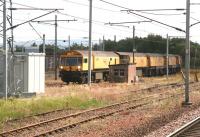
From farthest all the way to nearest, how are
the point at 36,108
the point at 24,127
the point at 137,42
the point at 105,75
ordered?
1. the point at 137,42
2. the point at 105,75
3. the point at 36,108
4. the point at 24,127

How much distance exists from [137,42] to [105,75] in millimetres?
62791

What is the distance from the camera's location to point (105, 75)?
5362 cm

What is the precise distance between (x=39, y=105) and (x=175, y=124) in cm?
823

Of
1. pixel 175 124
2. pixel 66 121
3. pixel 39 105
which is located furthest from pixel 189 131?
pixel 39 105

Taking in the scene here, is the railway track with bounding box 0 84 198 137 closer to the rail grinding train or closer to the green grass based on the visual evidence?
the green grass

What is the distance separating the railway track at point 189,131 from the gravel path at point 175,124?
0.30 metres

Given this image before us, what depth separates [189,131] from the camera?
632 inches

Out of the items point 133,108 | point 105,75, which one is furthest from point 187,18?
point 105,75

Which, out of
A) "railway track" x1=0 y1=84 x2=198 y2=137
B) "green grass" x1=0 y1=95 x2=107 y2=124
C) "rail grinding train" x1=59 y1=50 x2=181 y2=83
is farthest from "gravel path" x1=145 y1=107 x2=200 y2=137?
"rail grinding train" x1=59 y1=50 x2=181 y2=83

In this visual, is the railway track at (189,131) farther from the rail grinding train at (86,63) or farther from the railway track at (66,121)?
the rail grinding train at (86,63)

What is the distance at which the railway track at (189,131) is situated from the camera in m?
15.1

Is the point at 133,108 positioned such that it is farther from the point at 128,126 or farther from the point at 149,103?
the point at 128,126

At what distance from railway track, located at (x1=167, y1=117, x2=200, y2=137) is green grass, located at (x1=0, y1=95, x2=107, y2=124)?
6.88 metres

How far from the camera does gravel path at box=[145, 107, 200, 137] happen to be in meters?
15.4
